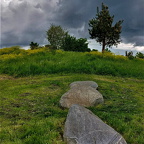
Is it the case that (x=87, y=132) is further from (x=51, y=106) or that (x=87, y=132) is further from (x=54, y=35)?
(x=54, y=35)

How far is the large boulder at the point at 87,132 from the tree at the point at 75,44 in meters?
46.0

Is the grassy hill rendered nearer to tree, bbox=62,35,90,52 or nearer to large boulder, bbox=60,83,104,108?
large boulder, bbox=60,83,104,108

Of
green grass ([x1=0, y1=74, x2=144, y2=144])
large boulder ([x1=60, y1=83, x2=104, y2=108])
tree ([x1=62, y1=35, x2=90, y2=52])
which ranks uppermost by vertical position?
tree ([x1=62, y1=35, x2=90, y2=52])

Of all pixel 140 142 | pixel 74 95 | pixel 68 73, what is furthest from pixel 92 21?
pixel 140 142

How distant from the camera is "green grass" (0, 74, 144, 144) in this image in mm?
5402

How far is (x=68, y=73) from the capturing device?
1692cm

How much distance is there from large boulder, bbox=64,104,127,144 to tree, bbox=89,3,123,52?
25564 millimetres

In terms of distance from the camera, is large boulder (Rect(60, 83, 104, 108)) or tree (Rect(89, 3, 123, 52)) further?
tree (Rect(89, 3, 123, 52))

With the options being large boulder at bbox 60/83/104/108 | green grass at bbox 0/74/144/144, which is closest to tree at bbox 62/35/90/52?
green grass at bbox 0/74/144/144

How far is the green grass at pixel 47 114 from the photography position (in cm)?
540

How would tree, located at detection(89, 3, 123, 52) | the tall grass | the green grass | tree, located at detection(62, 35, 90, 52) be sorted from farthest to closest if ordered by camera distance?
1. tree, located at detection(62, 35, 90, 52)
2. tree, located at detection(89, 3, 123, 52)
3. the tall grass
4. the green grass

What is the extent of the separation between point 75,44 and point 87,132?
154 feet

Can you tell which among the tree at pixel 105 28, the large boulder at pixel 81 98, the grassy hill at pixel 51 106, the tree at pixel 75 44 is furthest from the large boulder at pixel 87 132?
the tree at pixel 75 44

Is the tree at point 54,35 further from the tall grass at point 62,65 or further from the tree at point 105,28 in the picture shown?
the tall grass at point 62,65
